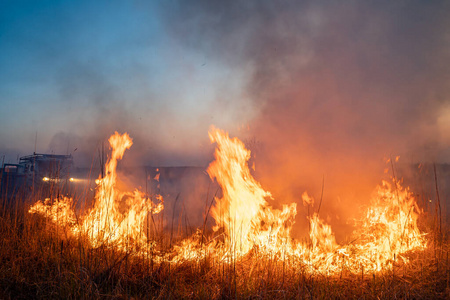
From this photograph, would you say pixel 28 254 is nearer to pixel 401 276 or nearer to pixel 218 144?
pixel 218 144

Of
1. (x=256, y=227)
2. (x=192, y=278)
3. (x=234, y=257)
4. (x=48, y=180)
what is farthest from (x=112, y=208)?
(x=234, y=257)

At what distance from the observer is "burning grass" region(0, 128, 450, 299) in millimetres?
3455

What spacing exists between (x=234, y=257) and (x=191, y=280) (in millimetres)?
1219

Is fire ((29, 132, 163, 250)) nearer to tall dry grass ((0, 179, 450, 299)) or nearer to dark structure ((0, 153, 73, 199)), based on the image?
dark structure ((0, 153, 73, 199))

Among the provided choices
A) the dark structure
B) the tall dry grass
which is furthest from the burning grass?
the dark structure

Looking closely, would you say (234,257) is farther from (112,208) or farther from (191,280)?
(112,208)

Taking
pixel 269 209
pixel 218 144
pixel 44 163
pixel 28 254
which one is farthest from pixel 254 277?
pixel 44 163

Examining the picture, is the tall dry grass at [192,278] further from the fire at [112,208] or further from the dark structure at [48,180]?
the dark structure at [48,180]

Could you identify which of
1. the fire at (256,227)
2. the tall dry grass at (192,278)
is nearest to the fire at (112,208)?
the fire at (256,227)

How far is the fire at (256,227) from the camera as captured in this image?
4414 millimetres

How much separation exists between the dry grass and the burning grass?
0.02 m

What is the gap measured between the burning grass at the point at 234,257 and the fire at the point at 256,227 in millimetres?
23

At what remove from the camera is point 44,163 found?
→ 1881 cm

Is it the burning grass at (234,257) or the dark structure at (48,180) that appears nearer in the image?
the burning grass at (234,257)
